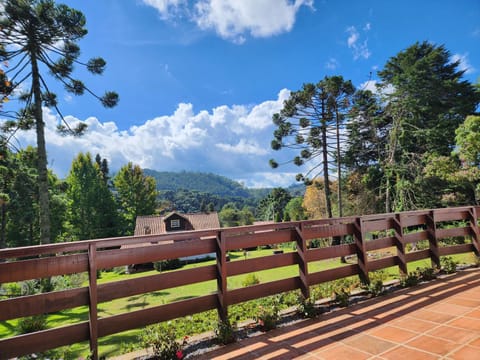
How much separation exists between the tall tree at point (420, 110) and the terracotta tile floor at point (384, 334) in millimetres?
13589

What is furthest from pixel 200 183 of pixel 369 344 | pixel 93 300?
pixel 369 344

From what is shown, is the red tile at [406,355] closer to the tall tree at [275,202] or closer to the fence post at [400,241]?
the fence post at [400,241]

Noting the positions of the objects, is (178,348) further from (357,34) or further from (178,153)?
(178,153)

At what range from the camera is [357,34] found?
10742 mm

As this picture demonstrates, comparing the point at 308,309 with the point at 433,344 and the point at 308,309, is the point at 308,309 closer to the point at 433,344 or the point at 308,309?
the point at 308,309

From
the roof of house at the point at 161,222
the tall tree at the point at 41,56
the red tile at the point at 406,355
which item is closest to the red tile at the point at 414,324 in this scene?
the red tile at the point at 406,355

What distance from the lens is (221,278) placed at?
111 inches

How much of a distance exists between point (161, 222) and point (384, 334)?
1039 inches

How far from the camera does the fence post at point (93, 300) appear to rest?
2197 mm

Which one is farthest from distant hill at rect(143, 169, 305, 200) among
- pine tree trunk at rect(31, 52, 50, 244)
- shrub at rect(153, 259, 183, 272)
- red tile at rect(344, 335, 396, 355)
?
red tile at rect(344, 335, 396, 355)

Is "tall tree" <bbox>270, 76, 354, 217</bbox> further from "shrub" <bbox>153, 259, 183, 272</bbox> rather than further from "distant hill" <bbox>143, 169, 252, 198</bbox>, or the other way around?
"distant hill" <bbox>143, 169, 252, 198</bbox>

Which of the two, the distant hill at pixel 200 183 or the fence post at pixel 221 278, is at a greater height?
the distant hill at pixel 200 183

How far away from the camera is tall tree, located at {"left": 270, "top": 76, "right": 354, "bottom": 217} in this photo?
1484 cm

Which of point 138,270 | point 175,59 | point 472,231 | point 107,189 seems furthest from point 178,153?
point 472,231
